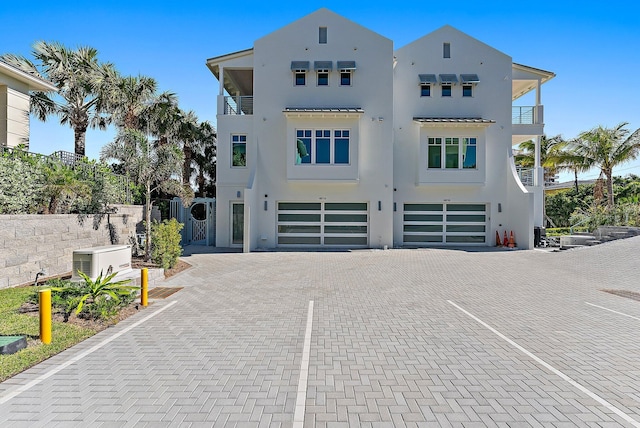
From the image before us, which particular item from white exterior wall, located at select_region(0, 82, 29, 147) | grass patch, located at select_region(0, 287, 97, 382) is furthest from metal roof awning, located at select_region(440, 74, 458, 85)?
white exterior wall, located at select_region(0, 82, 29, 147)

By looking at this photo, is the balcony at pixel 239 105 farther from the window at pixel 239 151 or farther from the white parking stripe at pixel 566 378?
the white parking stripe at pixel 566 378

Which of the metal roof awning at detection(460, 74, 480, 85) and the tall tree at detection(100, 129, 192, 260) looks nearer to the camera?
the tall tree at detection(100, 129, 192, 260)

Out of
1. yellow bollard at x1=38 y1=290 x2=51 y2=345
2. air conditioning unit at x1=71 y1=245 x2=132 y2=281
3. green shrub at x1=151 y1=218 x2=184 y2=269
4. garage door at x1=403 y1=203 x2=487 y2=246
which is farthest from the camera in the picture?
garage door at x1=403 y1=203 x2=487 y2=246

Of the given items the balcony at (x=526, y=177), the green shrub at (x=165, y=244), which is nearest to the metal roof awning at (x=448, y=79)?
the balcony at (x=526, y=177)

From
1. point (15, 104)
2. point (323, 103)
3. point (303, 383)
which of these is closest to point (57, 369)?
point (303, 383)

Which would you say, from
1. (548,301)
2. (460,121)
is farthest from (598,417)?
(460,121)

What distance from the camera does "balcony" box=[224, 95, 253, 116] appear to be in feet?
66.5

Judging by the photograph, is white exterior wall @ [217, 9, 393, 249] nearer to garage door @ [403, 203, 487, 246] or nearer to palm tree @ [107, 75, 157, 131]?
garage door @ [403, 203, 487, 246]

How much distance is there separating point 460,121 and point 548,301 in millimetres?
12890

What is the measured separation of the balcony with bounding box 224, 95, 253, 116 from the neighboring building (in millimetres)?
8344

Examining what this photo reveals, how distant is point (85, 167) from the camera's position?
13.5m

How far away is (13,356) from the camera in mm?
5098

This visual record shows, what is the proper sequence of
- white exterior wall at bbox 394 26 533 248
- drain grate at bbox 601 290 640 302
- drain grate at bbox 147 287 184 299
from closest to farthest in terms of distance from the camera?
1. drain grate at bbox 147 287 184 299
2. drain grate at bbox 601 290 640 302
3. white exterior wall at bbox 394 26 533 248

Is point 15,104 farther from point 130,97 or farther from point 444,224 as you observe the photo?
point 444,224
